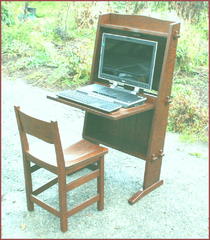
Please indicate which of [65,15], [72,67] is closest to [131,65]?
[72,67]

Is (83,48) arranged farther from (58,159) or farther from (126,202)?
(58,159)

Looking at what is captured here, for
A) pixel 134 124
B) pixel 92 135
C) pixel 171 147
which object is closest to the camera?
pixel 134 124

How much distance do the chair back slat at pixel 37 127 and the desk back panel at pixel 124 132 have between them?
3.46ft

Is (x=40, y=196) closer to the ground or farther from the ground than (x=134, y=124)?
closer to the ground

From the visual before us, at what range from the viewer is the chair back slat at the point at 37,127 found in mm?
2559

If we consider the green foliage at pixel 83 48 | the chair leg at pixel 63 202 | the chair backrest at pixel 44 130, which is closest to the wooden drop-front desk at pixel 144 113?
the chair backrest at pixel 44 130

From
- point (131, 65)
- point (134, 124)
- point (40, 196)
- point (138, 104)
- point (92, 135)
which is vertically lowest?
point (40, 196)

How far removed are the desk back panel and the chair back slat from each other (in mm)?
1054

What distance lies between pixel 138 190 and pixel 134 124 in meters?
0.59

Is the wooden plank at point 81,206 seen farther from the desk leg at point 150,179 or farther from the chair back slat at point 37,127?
the chair back slat at point 37,127

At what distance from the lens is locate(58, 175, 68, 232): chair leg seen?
2.68 m

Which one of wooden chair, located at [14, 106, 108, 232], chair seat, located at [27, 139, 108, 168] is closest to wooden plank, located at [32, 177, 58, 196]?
wooden chair, located at [14, 106, 108, 232]

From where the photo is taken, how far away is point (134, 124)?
11.4ft

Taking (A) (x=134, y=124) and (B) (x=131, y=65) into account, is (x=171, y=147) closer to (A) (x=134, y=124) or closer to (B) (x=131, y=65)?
(A) (x=134, y=124)
